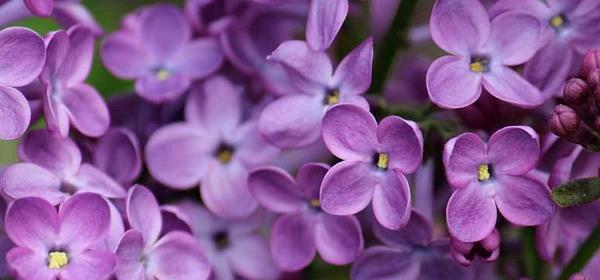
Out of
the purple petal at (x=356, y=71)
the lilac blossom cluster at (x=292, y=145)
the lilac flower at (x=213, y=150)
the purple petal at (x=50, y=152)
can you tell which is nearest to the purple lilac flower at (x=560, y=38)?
the lilac blossom cluster at (x=292, y=145)

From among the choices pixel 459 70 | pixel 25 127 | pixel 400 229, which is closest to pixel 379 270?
pixel 400 229

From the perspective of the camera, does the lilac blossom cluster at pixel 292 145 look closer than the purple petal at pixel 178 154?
Yes

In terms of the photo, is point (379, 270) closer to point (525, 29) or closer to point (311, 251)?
point (311, 251)

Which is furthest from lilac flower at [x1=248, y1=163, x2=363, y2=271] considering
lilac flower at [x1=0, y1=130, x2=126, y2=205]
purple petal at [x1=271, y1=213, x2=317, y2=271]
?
lilac flower at [x1=0, y1=130, x2=126, y2=205]

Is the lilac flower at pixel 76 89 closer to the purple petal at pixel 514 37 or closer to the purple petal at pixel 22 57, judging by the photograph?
the purple petal at pixel 22 57

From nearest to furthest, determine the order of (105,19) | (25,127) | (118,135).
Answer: (25,127) < (118,135) < (105,19)

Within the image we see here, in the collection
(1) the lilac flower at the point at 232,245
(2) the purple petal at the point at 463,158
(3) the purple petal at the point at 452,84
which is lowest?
(1) the lilac flower at the point at 232,245

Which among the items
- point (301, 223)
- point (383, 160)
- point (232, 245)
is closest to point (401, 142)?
point (383, 160)
